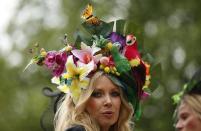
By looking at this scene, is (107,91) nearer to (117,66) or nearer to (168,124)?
(117,66)

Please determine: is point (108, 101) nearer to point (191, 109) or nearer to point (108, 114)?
point (108, 114)

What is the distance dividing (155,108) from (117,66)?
14111mm

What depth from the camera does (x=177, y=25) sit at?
907 inches

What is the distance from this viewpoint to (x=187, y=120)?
204 inches

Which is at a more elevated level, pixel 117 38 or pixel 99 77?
pixel 117 38

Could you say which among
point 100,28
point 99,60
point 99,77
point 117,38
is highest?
point 100,28

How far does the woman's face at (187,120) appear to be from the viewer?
5.14 metres

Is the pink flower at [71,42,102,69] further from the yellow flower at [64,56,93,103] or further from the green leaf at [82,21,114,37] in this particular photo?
the green leaf at [82,21,114,37]

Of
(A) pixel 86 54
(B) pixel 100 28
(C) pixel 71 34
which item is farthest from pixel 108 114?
(C) pixel 71 34

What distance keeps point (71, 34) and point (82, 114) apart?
14.1 meters

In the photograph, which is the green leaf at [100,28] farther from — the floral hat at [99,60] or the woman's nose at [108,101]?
the woman's nose at [108,101]

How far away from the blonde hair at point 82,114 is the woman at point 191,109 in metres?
2.30

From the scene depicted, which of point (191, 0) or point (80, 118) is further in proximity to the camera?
point (191, 0)

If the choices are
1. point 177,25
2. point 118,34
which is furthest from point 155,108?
point 118,34
